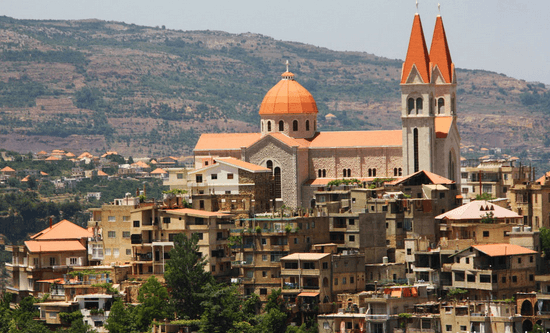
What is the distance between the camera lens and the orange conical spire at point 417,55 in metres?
Answer: 98.9

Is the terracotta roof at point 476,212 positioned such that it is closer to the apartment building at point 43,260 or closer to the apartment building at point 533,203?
the apartment building at point 533,203

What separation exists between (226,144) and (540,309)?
44.1 meters

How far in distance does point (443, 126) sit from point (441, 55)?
7.71 metres

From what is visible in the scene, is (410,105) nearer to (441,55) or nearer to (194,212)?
(441,55)

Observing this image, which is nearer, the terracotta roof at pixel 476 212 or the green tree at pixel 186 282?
the green tree at pixel 186 282

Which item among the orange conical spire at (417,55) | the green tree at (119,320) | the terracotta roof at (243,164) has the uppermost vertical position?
→ the orange conical spire at (417,55)

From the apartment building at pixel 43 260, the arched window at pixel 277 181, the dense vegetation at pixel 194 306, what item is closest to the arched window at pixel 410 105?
the arched window at pixel 277 181

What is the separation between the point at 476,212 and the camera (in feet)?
251

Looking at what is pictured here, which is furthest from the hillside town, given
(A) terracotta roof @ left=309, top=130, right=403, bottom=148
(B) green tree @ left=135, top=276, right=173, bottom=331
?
(A) terracotta roof @ left=309, top=130, right=403, bottom=148

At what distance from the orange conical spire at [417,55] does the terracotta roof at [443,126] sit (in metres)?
4.37

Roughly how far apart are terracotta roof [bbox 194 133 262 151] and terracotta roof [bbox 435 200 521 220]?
2805cm

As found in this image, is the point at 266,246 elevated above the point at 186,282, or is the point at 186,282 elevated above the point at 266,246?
the point at 266,246

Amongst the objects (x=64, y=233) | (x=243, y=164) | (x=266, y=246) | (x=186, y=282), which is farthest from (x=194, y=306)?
(x=243, y=164)

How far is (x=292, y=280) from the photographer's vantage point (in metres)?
70.7
